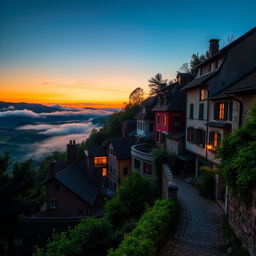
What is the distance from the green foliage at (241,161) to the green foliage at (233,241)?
7.15 feet

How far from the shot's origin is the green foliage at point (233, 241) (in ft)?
24.0

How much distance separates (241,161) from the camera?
6699mm

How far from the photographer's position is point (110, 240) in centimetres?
1059

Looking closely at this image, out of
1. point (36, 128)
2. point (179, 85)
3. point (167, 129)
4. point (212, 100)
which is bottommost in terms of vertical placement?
point (36, 128)

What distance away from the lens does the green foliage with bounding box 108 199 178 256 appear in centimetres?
657

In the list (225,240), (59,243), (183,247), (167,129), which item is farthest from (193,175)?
(59,243)

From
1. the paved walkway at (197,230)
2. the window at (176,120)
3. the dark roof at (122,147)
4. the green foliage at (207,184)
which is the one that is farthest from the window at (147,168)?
the paved walkway at (197,230)

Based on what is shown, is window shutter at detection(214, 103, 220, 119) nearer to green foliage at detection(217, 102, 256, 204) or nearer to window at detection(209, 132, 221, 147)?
window at detection(209, 132, 221, 147)

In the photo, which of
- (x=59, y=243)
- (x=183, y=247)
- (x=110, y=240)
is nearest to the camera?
(x=183, y=247)

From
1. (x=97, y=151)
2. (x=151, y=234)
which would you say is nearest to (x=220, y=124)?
(x=151, y=234)

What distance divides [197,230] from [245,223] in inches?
115

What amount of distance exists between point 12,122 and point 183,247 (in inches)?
6179

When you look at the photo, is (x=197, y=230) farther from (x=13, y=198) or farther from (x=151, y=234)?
(x=13, y=198)

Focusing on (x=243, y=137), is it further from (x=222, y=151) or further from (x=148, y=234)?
(x=148, y=234)
